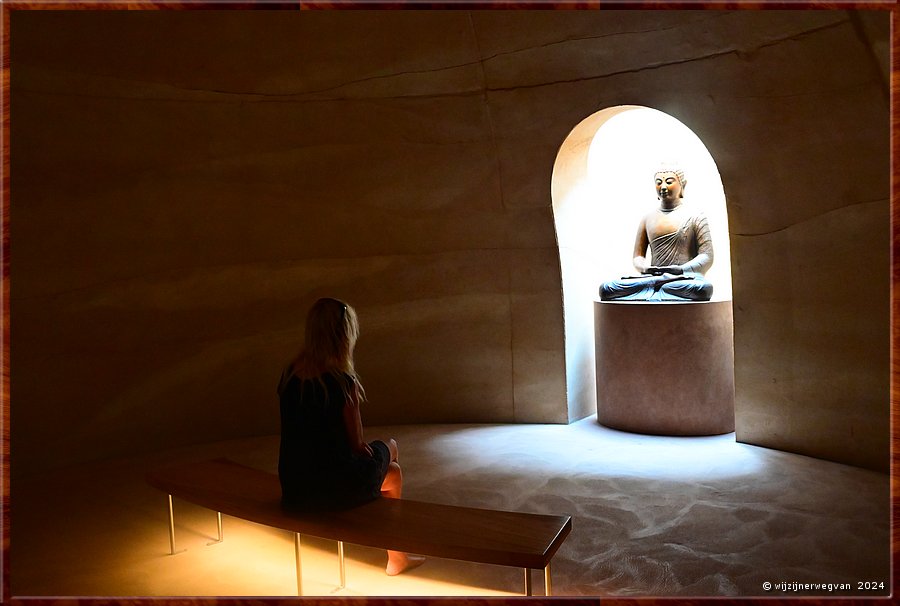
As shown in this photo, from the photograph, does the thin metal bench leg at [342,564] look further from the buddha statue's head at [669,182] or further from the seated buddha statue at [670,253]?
the buddha statue's head at [669,182]

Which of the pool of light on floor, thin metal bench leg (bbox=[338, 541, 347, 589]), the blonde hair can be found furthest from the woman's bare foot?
the pool of light on floor

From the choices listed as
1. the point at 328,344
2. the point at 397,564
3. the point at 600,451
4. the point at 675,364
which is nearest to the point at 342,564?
the point at 397,564

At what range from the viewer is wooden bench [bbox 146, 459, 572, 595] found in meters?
2.84

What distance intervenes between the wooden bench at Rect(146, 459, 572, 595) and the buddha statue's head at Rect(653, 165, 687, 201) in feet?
13.4

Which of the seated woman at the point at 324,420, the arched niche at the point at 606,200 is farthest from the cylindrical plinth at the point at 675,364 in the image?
the seated woman at the point at 324,420

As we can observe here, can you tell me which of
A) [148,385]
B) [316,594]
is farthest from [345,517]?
[148,385]

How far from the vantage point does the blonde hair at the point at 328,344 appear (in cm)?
324

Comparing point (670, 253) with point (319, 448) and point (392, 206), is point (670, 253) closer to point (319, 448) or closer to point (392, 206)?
point (392, 206)

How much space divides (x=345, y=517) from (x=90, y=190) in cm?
368

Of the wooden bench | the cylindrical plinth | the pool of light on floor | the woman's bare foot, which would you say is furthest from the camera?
the cylindrical plinth

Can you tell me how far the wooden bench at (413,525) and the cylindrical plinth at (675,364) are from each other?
3.15 m

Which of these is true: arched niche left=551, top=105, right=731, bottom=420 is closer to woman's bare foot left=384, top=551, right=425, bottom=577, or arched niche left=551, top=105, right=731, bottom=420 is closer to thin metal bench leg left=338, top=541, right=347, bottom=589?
woman's bare foot left=384, top=551, right=425, bottom=577

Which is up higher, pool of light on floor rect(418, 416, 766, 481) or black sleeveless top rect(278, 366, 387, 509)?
black sleeveless top rect(278, 366, 387, 509)

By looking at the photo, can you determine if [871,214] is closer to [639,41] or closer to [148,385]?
[639,41]
